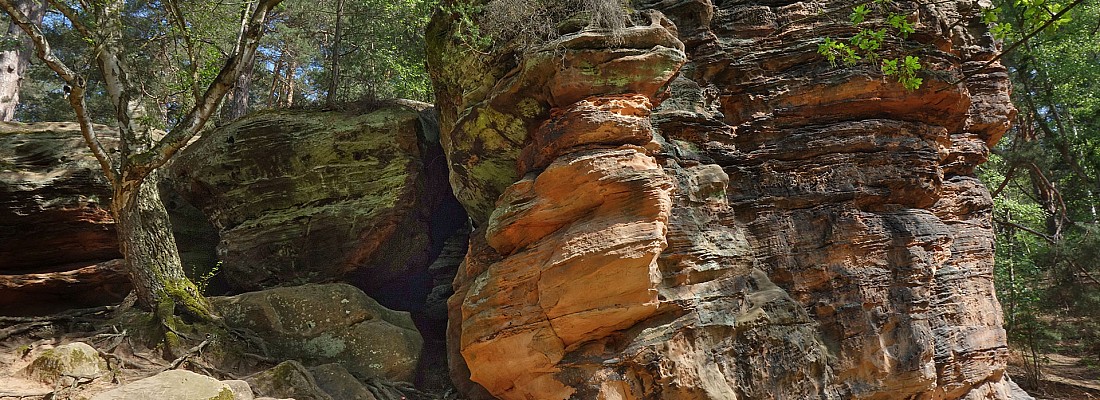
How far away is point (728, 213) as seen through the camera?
7832 mm

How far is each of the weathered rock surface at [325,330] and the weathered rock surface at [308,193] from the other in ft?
4.10

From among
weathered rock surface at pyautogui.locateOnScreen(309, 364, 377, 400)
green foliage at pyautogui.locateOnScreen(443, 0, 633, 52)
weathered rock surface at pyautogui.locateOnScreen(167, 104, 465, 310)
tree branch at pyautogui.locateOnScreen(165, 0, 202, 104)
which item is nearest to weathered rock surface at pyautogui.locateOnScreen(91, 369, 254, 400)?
weathered rock surface at pyautogui.locateOnScreen(309, 364, 377, 400)

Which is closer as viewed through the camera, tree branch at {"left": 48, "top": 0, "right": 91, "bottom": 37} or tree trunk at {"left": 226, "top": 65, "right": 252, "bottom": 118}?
tree branch at {"left": 48, "top": 0, "right": 91, "bottom": 37}

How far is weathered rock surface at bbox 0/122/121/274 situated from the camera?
9281 mm

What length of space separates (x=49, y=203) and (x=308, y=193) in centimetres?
382

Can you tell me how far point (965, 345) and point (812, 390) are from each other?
93.0 inches

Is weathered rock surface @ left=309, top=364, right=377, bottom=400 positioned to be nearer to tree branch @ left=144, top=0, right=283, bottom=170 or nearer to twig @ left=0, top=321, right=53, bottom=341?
tree branch @ left=144, top=0, right=283, bottom=170

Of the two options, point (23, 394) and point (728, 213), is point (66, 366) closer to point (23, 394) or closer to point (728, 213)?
point (23, 394)

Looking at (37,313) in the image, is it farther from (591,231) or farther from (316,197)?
(591,231)

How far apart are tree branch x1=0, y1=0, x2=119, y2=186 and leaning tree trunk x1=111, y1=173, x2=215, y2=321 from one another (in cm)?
40

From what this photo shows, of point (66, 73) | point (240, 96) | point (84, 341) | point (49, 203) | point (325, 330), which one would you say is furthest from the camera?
point (240, 96)

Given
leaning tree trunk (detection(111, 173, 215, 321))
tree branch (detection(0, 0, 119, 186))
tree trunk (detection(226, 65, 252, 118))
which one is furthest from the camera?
tree trunk (detection(226, 65, 252, 118))

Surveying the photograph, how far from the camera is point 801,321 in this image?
7.44 meters

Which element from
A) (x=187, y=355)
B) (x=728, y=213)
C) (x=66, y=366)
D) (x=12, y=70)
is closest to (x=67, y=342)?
(x=66, y=366)
